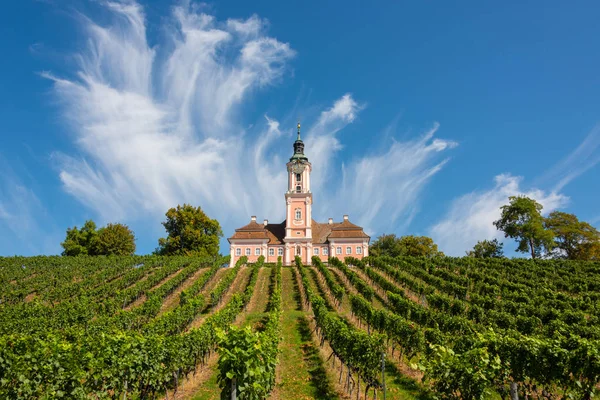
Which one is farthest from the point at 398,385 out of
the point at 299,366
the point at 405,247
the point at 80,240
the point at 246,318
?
the point at 80,240

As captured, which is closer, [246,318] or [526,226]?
[246,318]

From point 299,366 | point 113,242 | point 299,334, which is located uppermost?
point 113,242

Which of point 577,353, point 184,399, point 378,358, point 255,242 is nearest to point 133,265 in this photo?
point 255,242

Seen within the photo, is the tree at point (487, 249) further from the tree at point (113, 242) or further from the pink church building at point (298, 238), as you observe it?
the tree at point (113, 242)

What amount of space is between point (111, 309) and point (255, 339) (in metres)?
24.1

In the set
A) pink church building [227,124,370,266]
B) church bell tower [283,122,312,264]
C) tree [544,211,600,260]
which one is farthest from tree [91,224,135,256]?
tree [544,211,600,260]

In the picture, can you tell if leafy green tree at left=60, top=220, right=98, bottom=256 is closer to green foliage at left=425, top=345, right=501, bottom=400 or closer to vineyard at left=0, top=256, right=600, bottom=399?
vineyard at left=0, top=256, right=600, bottom=399

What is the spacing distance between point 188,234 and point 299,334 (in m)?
41.2

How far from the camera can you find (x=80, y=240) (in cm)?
6128

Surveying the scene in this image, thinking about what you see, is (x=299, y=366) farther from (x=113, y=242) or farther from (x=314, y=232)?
(x=113, y=242)

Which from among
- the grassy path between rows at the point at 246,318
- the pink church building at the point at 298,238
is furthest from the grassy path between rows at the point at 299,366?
the pink church building at the point at 298,238

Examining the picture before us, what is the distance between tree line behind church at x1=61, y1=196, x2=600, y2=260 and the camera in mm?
55875

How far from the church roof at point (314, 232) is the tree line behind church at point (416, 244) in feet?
19.5

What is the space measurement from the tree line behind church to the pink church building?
6.32 metres
